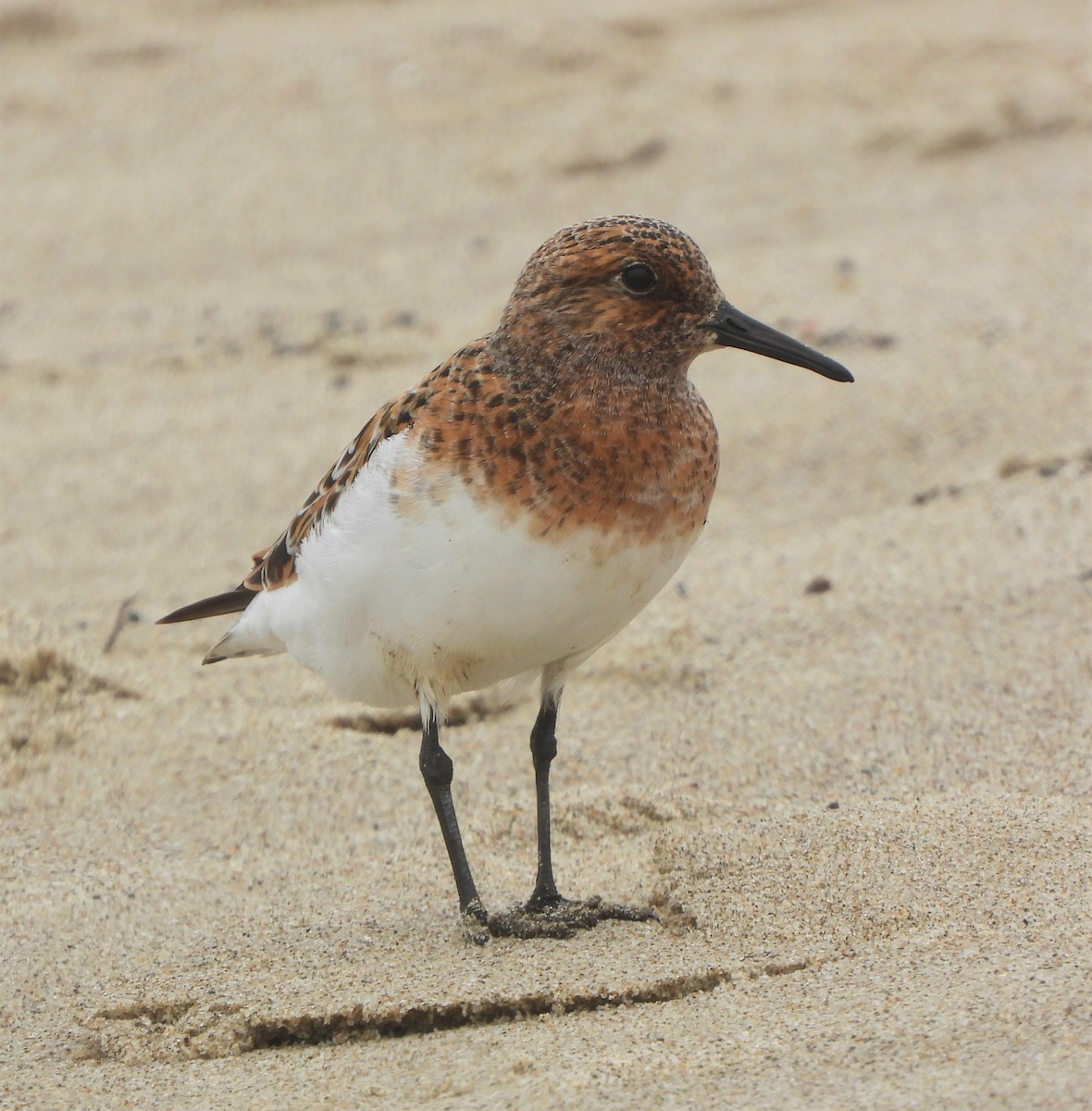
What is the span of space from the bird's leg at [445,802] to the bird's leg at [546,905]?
87 millimetres

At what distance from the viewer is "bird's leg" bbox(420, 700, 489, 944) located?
159 inches

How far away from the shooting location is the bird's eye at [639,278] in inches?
148

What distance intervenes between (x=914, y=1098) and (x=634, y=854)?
1411 mm

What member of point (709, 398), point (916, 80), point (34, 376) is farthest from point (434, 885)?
point (916, 80)

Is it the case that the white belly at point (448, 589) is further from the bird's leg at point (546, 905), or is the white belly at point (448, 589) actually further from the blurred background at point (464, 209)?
the blurred background at point (464, 209)

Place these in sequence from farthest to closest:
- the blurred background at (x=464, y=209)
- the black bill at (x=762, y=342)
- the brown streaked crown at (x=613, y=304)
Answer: the blurred background at (x=464, y=209), the black bill at (x=762, y=342), the brown streaked crown at (x=613, y=304)

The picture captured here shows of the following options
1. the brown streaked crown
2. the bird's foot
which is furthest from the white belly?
the bird's foot

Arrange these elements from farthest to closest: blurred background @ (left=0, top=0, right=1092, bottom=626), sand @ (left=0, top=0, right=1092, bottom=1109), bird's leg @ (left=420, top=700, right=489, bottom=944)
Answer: blurred background @ (left=0, top=0, right=1092, bottom=626)
bird's leg @ (left=420, top=700, right=489, bottom=944)
sand @ (left=0, top=0, right=1092, bottom=1109)

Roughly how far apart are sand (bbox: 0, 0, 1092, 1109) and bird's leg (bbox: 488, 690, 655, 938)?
9 cm

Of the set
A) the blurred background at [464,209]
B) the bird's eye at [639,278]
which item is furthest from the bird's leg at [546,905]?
the blurred background at [464,209]

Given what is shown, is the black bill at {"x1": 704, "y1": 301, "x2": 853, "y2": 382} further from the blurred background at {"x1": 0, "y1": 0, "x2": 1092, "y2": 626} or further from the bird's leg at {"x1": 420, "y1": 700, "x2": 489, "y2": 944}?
the blurred background at {"x1": 0, "y1": 0, "x2": 1092, "y2": 626}

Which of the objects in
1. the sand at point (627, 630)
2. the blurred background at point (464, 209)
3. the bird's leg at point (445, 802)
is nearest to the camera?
the sand at point (627, 630)

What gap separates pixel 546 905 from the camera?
404cm

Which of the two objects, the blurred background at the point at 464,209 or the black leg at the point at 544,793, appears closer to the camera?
the black leg at the point at 544,793
